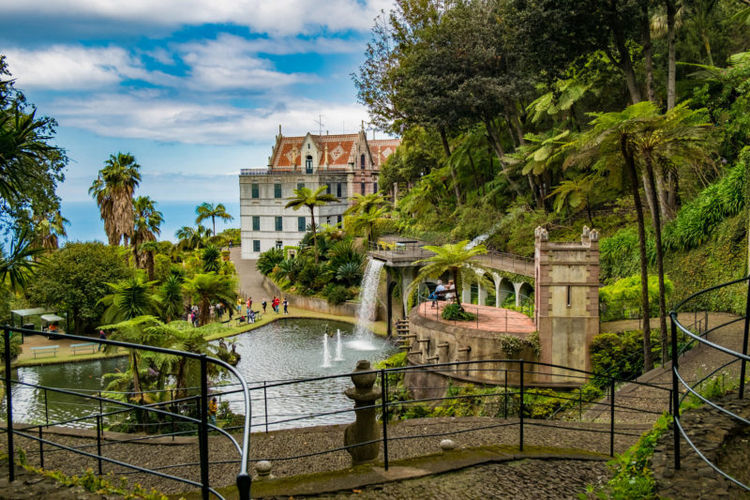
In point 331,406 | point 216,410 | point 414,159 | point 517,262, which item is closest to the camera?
point 216,410

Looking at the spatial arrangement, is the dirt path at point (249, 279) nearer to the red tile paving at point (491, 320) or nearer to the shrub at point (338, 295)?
the shrub at point (338, 295)

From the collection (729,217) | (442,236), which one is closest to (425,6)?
(442,236)

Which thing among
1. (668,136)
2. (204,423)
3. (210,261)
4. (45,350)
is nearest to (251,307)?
(210,261)

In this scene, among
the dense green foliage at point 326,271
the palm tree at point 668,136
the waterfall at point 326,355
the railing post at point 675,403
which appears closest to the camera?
the railing post at point 675,403

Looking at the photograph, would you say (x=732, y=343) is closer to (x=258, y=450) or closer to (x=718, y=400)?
(x=718, y=400)

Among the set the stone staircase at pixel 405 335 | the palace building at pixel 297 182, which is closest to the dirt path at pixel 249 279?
the palace building at pixel 297 182

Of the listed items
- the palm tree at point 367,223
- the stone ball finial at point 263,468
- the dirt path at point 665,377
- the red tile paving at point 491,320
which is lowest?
the dirt path at point 665,377

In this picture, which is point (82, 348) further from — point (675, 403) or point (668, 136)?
point (675, 403)

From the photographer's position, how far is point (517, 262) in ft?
81.8

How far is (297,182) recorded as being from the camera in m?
52.2

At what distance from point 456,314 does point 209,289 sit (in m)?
9.73

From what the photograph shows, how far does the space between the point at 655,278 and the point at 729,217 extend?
288 cm

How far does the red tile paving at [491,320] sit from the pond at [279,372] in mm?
3821

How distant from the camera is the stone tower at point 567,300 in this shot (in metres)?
16.3
